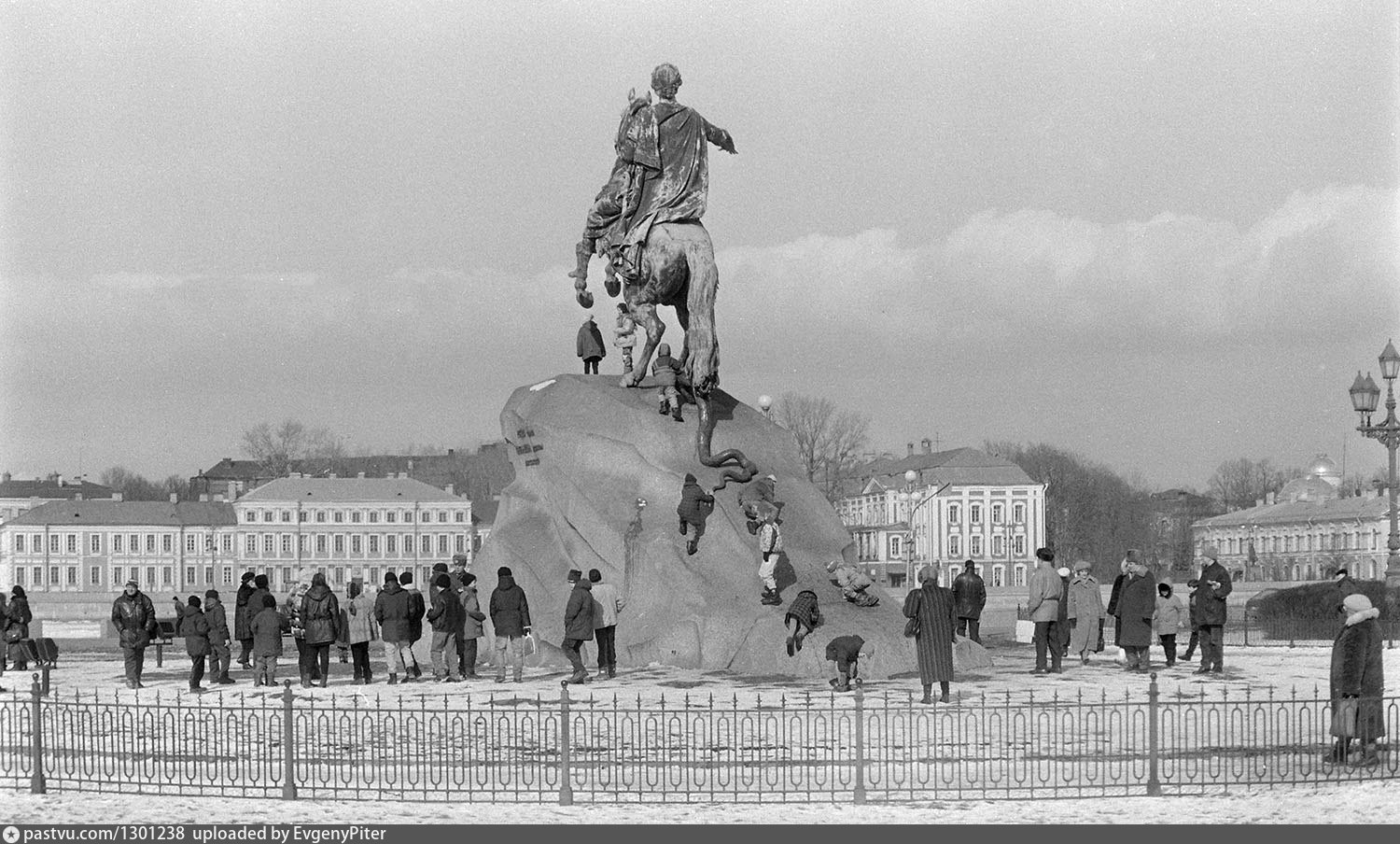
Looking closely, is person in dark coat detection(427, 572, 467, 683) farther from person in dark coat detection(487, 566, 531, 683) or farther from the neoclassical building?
the neoclassical building

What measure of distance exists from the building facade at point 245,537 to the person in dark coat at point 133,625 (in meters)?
95.5

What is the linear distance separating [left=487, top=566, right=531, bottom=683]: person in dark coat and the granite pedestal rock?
7.05 feet

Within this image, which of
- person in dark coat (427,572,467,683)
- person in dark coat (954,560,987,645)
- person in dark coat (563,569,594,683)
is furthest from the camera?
person in dark coat (954,560,987,645)

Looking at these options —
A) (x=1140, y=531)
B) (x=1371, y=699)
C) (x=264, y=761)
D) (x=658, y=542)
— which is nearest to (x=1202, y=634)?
(x=658, y=542)

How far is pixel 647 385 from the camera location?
25.5 m

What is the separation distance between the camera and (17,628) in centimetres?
2439

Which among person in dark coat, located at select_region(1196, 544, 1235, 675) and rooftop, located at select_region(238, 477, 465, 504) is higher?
rooftop, located at select_region(238, 477, 465, 504)

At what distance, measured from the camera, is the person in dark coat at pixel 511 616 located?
66.3ft

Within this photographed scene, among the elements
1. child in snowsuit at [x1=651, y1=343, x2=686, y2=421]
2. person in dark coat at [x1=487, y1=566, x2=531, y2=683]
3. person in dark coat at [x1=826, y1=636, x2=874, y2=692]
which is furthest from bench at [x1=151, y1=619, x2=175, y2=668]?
person in dark coat at [x1=826, y1=636, x2=874, y2=692]

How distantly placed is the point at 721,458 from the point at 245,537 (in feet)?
333

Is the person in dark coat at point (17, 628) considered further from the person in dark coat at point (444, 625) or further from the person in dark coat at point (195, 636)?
the person in dark coat at point (444, 625)

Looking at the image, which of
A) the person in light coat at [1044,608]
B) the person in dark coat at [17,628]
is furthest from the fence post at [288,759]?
the person in dark coat at [17,628]

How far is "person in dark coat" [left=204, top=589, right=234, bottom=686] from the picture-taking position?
2103cm

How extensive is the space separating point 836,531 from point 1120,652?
3988 mm
